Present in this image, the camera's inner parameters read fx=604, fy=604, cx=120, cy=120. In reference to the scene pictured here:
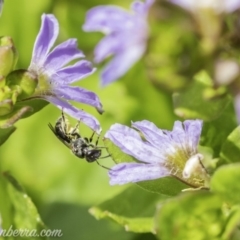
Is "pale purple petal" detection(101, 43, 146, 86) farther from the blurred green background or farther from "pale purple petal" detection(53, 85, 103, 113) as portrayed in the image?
the blurred green background

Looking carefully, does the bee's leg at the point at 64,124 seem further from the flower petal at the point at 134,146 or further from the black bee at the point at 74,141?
the flower petal at the point at 134,146

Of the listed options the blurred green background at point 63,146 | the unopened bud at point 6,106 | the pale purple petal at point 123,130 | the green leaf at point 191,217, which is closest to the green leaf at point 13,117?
the unopened bud at point 6,106

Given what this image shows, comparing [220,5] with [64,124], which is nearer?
[220,5]

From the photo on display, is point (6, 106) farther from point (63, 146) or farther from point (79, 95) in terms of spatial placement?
point (63, 146)

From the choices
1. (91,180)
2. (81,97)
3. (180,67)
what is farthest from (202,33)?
(91,180)

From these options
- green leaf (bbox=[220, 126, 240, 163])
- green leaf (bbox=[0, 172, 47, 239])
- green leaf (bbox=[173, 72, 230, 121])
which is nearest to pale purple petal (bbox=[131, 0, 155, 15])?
green leaf (bbox=[173, 72, 230, 121])

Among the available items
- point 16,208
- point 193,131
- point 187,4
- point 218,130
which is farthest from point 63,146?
point 187,4

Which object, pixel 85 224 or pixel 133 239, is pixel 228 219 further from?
pixel 85 224
